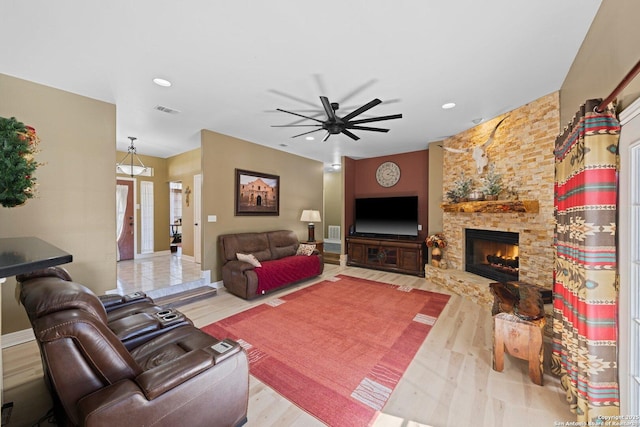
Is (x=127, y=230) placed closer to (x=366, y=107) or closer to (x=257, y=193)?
(x=257, y=193)

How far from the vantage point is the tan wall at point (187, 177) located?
5988mm

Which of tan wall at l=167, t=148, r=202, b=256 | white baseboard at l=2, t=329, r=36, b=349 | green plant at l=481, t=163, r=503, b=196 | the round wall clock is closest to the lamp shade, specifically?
the round wall clock

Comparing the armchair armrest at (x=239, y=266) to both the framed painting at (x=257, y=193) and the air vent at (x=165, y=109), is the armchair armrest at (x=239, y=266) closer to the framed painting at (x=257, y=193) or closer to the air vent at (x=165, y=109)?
the framed painting at (x=257, y=193)

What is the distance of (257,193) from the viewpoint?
5.23 metres

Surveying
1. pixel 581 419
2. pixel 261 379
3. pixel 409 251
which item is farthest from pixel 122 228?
pixel 581 419

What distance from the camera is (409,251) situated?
17.6 feet

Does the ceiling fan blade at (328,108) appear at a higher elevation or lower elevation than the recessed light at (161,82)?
lower

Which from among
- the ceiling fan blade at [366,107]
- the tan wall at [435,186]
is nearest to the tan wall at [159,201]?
the ceiling fan blade at [366,107]

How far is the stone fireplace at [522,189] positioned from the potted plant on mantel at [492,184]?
7cm

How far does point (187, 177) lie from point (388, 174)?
16.1 ft

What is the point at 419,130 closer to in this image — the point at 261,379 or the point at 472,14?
the point at 472,14

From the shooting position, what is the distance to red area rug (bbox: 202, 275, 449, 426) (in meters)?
1.94

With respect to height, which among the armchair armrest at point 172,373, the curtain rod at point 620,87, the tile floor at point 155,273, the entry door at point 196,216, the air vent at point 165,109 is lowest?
the tile floor at point 155,273

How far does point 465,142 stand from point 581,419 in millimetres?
3944
